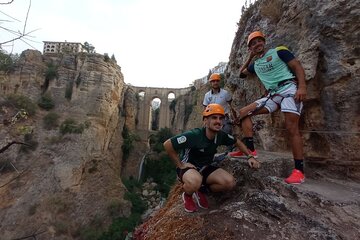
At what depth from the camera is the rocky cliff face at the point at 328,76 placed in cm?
430

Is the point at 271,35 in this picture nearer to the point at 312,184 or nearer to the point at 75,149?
the point at 312,184

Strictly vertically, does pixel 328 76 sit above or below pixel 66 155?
above

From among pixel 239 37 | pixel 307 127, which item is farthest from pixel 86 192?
pixel 307 127

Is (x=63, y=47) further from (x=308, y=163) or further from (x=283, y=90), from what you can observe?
(x=283, y=90)

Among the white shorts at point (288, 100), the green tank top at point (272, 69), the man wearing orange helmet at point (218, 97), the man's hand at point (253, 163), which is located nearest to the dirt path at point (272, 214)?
the man's hand at point (253, 163)

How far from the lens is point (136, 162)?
4128cm

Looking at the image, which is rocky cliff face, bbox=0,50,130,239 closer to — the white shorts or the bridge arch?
the bridge arch

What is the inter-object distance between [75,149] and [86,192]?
474cm

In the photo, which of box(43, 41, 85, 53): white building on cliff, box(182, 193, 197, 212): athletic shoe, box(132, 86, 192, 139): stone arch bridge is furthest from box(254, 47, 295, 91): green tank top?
box(132, 86, 192, 139): stone arch bridge

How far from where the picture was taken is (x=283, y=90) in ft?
13.1

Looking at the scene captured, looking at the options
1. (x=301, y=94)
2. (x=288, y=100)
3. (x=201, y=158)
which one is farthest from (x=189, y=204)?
(x=301, y=94)

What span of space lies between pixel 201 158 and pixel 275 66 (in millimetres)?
1697

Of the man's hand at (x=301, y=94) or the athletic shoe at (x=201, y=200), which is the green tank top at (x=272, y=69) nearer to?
the man's hand at (x=301, y=94)

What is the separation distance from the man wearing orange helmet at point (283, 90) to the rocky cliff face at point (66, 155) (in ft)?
64.3
